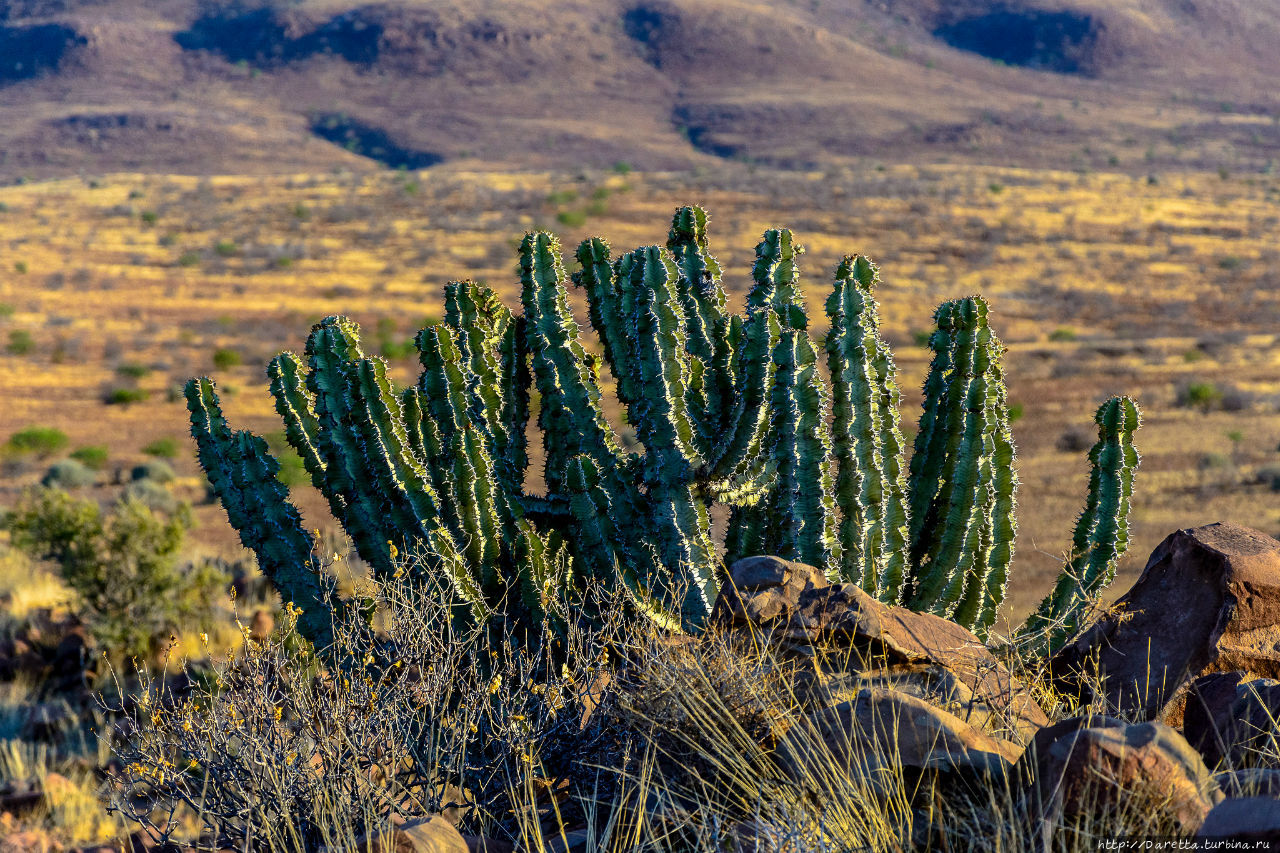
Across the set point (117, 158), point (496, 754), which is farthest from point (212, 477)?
point (117, 158)

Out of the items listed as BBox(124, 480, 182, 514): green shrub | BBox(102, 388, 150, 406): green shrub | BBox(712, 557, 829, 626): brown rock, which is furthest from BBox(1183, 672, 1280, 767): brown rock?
BBox(102, 388, 150, 406): green shrub

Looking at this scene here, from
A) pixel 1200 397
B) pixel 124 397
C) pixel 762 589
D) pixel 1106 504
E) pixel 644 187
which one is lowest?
pixel 124 397

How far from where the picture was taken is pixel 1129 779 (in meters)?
3.02

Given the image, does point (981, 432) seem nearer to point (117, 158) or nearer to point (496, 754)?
point (496, 754)

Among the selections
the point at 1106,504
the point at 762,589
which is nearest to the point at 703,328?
the point at 762,589

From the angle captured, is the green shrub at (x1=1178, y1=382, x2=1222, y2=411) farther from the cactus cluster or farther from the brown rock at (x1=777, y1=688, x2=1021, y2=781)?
the brown rock at (x1=777, y1=688, x2=1021, y2=781)

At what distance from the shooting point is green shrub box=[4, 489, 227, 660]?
30.1ft

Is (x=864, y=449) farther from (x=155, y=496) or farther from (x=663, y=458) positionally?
(x=155, y=496)

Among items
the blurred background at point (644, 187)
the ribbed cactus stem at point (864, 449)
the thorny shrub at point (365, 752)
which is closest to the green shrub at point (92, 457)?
the blurred background at point (644, 187)

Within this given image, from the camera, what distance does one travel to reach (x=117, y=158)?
308 feet

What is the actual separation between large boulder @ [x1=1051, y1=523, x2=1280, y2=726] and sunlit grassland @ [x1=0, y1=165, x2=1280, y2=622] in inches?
93.3

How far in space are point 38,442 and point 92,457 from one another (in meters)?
1.26

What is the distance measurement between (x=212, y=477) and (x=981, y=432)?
3.91 meters

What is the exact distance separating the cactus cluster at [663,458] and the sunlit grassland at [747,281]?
5.86 feet
